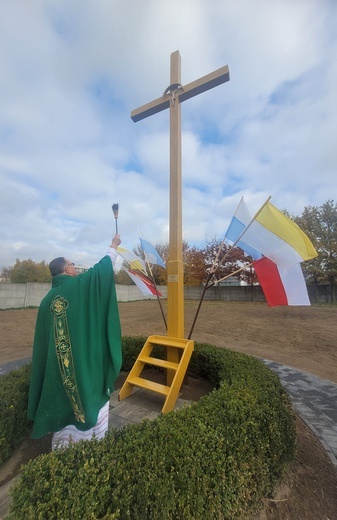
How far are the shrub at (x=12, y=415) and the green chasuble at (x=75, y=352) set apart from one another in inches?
11.3

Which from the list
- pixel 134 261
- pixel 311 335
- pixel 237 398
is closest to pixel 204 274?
pixel 311 335

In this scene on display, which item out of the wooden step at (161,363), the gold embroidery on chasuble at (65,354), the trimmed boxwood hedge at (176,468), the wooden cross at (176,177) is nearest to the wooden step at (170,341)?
the wooden cross at (176,177)

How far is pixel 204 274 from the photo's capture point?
2559 cm

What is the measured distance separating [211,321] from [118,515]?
437 inches

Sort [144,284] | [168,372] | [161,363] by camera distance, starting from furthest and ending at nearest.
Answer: [144,284]
[168,372]
[161,363]

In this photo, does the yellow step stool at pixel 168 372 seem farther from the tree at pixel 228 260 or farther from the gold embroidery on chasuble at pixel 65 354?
the tree at pixel 228 260

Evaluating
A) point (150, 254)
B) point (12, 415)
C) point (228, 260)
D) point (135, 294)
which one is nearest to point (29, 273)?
point (135, 294)

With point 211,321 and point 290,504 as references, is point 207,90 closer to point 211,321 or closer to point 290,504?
point 290,504

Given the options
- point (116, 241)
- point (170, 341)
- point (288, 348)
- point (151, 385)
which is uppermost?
point (116, 241)

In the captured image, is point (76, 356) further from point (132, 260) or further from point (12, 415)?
point (132, 260)

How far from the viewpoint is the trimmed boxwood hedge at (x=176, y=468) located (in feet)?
4.17

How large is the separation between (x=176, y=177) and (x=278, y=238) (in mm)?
1720

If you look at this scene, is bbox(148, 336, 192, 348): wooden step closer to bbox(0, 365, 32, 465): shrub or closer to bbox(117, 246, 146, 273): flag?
bbox(117, 246, 146, 273): flag

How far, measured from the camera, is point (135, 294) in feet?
83.7
